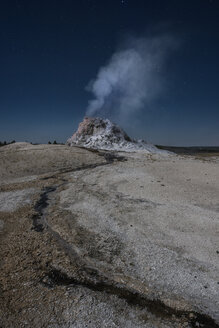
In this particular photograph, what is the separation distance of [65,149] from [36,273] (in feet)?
34.0

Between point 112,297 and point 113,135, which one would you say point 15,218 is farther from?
point 113,135

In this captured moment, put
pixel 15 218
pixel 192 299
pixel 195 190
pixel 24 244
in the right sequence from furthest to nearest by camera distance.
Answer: pixel 195 190, pixel 15 218, pixel 24 244, pixel 192 299

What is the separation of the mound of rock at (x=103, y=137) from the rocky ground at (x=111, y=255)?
8.64 meters

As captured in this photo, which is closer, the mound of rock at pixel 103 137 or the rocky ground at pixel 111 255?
the rocky ground at pixel 111 255

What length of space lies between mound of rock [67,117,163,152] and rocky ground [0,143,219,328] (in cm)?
864

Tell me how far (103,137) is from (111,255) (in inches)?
531

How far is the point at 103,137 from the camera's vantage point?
16.5m

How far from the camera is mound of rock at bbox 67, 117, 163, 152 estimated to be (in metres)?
15.8

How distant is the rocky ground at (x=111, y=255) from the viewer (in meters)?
2.28

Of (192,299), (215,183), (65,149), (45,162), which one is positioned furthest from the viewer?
(65,149)

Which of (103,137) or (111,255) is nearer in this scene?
(111,255)

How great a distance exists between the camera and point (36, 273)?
9.52ft

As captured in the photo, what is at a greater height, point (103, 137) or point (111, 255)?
point (103, 137)

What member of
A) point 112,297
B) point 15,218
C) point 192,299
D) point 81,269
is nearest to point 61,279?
point 81,269
